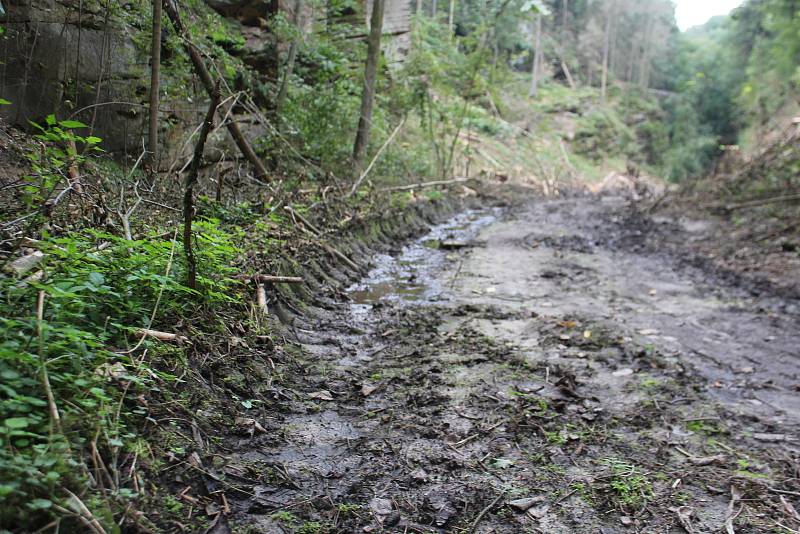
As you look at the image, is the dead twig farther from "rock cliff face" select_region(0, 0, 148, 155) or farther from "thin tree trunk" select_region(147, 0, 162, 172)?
"rock cliff face" select_region(0, 0, 148, 155)

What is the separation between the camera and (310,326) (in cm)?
454

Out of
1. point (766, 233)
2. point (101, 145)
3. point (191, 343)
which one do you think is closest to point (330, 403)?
point (191, 343)

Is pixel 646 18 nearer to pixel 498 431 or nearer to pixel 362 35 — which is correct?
pixel 362 35

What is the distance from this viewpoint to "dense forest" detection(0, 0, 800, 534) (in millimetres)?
2154

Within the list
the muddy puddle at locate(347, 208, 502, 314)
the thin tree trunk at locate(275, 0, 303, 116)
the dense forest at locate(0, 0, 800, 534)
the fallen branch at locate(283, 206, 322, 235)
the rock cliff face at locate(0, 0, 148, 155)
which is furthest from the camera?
the thin tree trunk at locate(275, 0, 303, 116)

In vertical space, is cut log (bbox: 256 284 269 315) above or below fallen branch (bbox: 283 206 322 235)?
below

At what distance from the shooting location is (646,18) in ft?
156

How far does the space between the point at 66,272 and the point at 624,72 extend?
183 ft

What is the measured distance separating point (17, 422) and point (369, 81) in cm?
884

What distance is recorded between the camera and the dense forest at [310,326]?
2.15 metres

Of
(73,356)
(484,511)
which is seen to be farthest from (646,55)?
(73,356)

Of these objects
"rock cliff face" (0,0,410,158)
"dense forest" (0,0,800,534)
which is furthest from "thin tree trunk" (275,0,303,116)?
"rock cliff face" (0,0,410,158)

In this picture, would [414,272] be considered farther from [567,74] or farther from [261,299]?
[567,74]

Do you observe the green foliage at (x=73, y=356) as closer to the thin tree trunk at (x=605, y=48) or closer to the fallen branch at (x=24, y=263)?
the fallen branch at (x=24, y=263)
